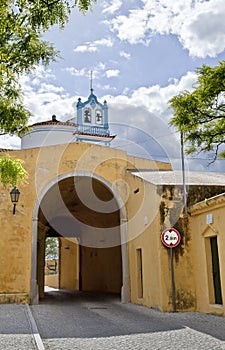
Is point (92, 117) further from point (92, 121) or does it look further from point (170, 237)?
point (170, 237)

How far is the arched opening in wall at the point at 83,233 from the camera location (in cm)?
1620

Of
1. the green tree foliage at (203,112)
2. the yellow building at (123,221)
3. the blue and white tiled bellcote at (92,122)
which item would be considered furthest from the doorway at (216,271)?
the blue and white tiled bellcote at (92,122)

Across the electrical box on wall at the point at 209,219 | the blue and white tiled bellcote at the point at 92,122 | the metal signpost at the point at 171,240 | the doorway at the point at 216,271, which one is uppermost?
the blue and white tiled bellcote at the point at 92,122

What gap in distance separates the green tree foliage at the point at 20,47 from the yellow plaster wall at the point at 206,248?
503 centimetres

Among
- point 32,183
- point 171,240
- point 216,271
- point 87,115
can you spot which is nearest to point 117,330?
point 216,271

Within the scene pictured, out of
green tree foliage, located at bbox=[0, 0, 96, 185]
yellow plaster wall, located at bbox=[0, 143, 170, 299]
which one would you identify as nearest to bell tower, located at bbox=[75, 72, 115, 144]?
yellow plaster wall, located at bbox=[0, 143, 170, 299]

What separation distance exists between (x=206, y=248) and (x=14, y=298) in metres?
6.02

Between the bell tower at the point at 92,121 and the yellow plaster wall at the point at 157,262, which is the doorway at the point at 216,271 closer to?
the yellow plaster wall at the point at 157,262

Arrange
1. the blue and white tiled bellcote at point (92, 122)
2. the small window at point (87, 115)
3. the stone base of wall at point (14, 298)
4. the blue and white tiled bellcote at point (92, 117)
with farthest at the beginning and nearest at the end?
the small window at point (87, 115), the blue and white tiled bellcote at point (92, 117), the blue and white tiled bellcote at point (92, 122), the stone base of wall at point (14, 298)

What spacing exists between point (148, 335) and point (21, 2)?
561 centimetres

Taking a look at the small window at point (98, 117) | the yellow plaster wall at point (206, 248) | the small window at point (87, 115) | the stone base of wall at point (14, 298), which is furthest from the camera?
the small window at point (87, 115)

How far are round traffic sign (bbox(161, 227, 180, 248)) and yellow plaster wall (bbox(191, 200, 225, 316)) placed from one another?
517 millimetres

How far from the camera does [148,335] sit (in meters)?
6.86

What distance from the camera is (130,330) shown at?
24.5 feet
